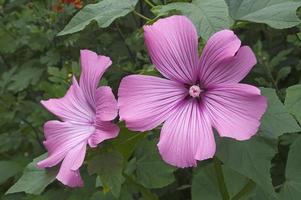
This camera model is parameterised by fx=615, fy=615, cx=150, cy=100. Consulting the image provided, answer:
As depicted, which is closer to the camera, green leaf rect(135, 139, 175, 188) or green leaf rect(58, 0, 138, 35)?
green leaf rect(58, 0, 138, 35)

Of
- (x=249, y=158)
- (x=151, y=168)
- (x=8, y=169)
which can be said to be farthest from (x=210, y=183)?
(x=8, y=169)

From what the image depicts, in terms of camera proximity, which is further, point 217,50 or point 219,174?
point 219,174

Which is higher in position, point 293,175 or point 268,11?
point 268,11

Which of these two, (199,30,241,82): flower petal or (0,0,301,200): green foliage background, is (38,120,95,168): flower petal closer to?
(0,0,301,200): green foliage background

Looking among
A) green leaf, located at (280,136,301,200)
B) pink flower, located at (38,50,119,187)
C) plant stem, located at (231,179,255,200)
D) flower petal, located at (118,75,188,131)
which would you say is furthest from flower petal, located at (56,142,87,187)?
green leaf, located at (280,136,301,200)

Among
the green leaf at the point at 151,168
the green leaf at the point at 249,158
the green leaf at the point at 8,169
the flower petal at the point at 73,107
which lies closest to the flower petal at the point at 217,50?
the green leaf at the point at 249,158

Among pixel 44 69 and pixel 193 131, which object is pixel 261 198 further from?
pixel 44 69

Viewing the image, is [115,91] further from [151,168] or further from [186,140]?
[186,140]

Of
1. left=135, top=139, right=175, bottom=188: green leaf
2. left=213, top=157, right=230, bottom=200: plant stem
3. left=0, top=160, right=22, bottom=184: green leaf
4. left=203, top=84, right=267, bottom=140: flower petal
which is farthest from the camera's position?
left=0, top=160, right=22, bottom=184: green leaf

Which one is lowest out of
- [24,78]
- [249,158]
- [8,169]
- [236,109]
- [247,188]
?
[8,169]
